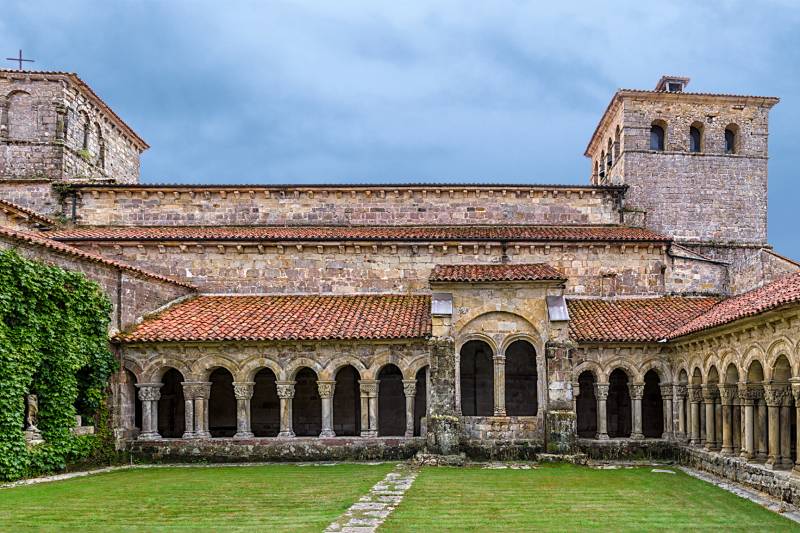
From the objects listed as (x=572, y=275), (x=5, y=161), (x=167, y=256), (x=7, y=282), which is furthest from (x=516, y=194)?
(x=5, y=161)

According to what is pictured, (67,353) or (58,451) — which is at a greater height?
(67,353)

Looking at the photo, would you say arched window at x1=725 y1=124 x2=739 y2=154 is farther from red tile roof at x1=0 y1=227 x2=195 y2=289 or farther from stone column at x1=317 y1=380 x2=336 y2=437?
red tile roof at x1=0 y1=227 x2=195 y2=289

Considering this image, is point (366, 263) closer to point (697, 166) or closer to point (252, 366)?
point (252, 366)

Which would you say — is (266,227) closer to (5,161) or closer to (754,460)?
(5,161)

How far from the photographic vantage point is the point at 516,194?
86.8 feet

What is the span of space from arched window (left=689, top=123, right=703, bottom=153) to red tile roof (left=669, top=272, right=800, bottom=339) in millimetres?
10647

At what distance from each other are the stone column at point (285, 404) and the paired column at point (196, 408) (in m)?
2.18

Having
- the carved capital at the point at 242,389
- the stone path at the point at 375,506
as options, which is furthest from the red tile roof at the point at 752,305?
the carved capital at the point at 242,389

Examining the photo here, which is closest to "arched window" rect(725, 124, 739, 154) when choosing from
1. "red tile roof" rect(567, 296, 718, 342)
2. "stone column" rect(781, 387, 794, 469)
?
"red tile roof" rect(567, 296, 718, 342)

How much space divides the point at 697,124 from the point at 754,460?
16488mm

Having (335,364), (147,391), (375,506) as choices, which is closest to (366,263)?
(335,364)

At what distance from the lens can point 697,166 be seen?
1080 inches

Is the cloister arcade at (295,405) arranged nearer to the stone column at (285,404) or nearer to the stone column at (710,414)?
the stone column at (285,404)

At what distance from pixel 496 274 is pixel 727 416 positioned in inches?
273
